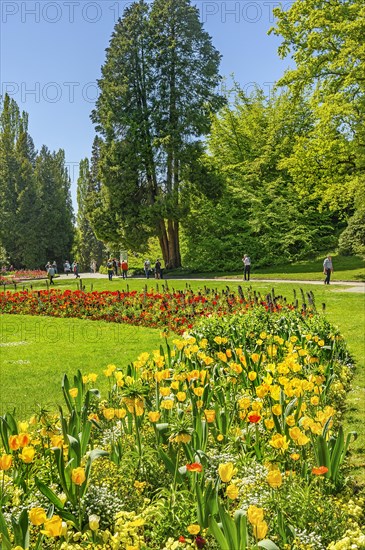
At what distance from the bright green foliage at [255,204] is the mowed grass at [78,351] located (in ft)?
51.1

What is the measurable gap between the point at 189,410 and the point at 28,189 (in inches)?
1853

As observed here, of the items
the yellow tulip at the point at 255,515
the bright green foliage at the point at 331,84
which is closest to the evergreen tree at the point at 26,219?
the bright green foliage at the point at 331,84

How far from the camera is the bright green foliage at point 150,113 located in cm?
2897

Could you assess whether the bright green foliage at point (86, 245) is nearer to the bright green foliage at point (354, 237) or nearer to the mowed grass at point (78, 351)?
the bright green foliage at point (354, 237)

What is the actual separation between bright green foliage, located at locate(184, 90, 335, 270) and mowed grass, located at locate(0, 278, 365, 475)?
15588mm

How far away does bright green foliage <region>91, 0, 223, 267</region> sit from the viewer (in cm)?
2897

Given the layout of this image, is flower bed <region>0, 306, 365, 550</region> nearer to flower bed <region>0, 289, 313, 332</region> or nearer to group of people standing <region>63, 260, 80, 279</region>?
flower bed <region>0, 289, 313, 332</region>

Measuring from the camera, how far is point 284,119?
32438 mm

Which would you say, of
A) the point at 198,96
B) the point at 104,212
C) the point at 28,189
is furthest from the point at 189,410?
the point at 28,189

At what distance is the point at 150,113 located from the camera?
30.1 meters

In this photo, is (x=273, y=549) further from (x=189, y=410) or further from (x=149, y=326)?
(x=149, y=326)

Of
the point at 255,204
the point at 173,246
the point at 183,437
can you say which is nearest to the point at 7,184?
the point at 173,246

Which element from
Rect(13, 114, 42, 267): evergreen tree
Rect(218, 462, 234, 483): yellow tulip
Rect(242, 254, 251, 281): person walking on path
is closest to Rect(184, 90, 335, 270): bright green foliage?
Rect(242, 254, 251, 281): person walking on path

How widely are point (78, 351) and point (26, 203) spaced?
41309 millimetres
